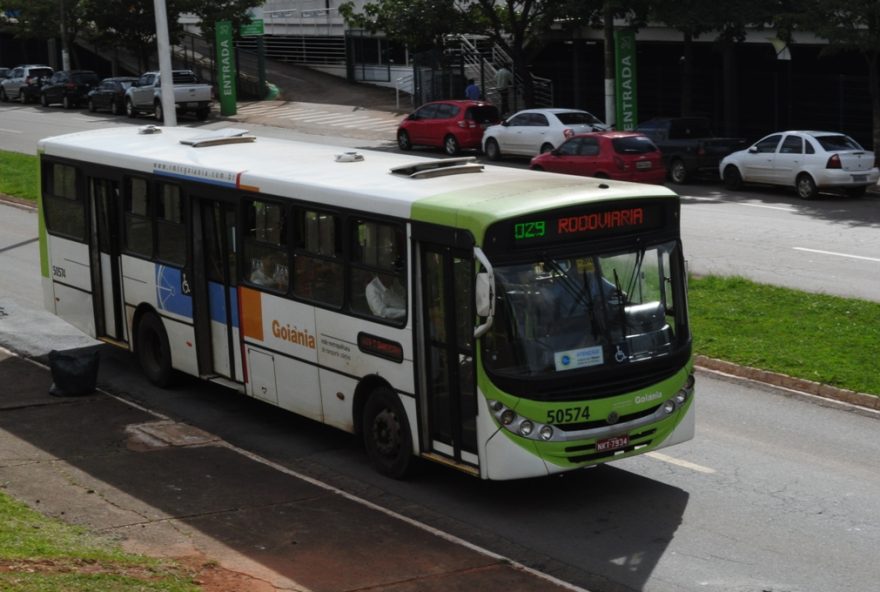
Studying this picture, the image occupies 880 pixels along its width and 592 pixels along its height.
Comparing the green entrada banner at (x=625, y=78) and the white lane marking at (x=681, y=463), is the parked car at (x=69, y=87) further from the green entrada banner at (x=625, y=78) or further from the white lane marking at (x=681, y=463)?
the white lane marking at (x=681, y=463)

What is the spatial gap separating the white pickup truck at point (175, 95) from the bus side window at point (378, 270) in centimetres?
3958

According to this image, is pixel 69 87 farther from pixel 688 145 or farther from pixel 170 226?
pixel 170 226

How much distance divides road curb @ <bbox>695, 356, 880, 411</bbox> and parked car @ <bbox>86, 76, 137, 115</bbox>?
41.6 meters

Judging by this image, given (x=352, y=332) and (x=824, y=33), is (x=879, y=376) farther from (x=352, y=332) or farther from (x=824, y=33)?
(x=824, y=33)

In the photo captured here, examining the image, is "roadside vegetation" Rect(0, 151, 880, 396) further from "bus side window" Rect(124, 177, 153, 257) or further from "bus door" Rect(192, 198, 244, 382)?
"bus side window" Rect(124, 177, 153, 257)

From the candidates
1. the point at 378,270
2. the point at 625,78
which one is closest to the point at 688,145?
the point at 625,78

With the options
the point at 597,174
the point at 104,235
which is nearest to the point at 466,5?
the point at 597,174

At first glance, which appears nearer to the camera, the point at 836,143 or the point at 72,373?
the point at 72,373

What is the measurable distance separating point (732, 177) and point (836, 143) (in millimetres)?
2917

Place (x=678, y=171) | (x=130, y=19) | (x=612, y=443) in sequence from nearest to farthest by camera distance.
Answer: (x=612, y=443)
(x=678, y=171)
(x=130, y=19)

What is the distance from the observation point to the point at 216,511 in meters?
11.9

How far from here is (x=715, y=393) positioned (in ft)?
51.2

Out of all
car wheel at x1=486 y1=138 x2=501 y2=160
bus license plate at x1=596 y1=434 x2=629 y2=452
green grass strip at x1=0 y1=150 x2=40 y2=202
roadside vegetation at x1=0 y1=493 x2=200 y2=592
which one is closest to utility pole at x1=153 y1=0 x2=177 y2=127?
green grass strip at x1=0 y1=150 x2=40 y2=202

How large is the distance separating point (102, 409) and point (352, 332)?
4.30 m
